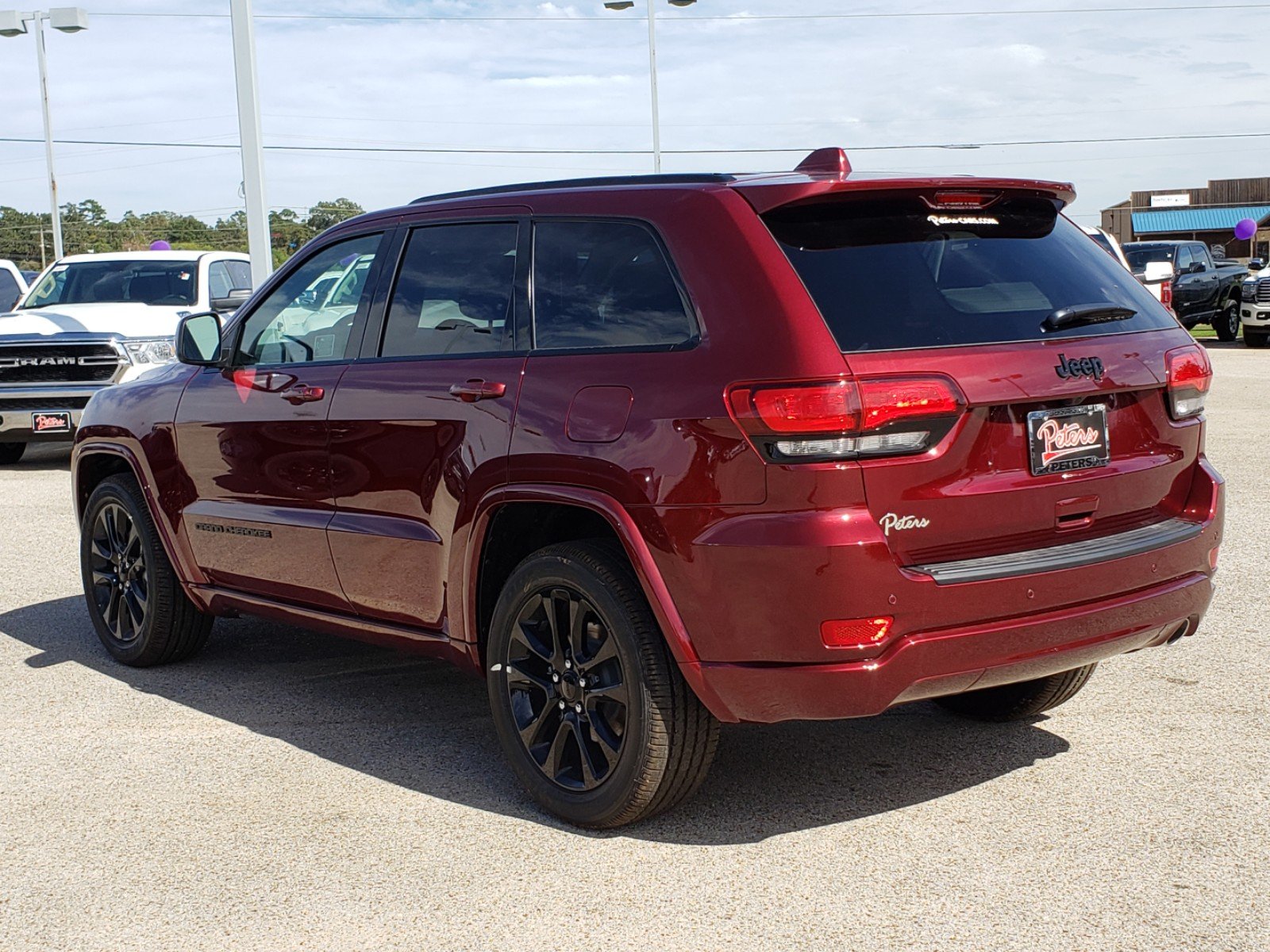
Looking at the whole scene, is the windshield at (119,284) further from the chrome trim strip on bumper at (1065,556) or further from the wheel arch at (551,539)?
the chrome trim strip on bumper at (1065,556)

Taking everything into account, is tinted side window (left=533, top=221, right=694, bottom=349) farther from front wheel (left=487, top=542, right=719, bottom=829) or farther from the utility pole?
the utility pole

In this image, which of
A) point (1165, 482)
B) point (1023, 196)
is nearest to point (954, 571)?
point (1165, 482)

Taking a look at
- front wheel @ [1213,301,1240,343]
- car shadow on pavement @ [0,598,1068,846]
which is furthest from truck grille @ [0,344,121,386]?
front wheel @ [1213,301,1240,343]

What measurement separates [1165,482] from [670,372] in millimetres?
1519

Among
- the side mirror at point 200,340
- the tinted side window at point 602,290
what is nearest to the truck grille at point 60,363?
the side mirror at point 200,340

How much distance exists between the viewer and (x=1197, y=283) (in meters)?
29.2

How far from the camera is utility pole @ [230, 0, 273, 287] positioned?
1525 centimetres

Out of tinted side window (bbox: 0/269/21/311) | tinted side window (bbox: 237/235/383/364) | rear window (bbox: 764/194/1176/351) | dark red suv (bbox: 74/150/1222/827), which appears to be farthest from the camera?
tinted side window (bbox: 0/269/21/311)

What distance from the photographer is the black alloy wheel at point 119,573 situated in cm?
636

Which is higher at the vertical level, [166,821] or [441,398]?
[441,398]

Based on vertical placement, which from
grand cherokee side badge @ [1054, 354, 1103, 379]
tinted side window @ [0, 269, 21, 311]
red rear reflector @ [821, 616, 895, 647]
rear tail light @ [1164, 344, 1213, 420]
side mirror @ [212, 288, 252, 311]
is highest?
tinted side window @ [0, 269, 21, 311]

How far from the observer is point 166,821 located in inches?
177

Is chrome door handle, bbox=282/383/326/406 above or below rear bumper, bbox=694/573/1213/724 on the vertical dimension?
above

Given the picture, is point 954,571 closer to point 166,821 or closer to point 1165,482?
point 1165,482
